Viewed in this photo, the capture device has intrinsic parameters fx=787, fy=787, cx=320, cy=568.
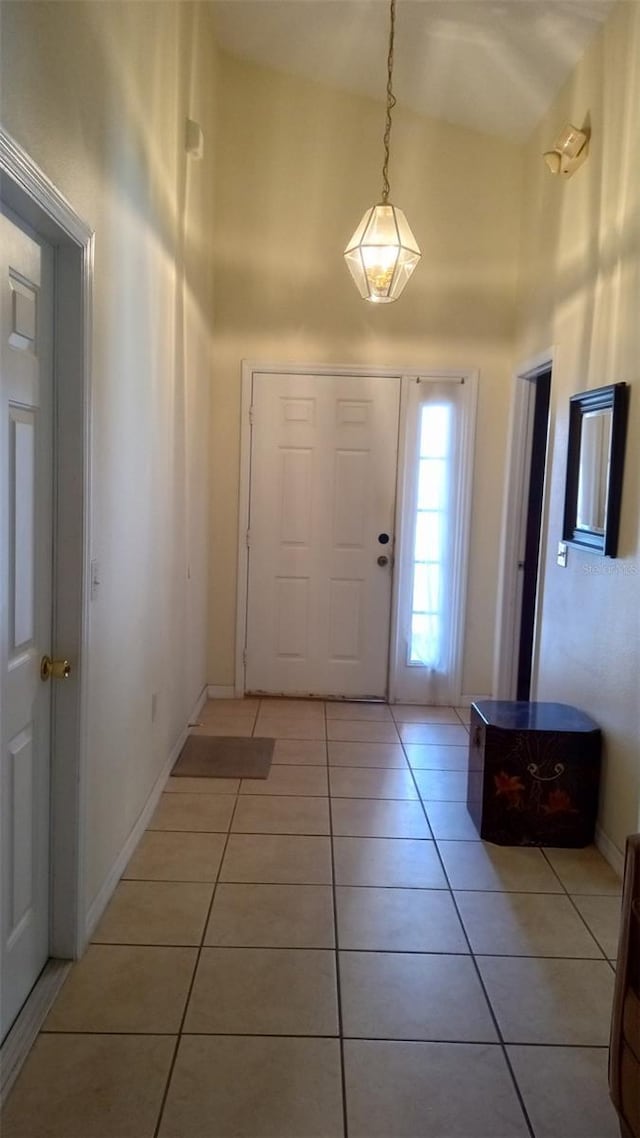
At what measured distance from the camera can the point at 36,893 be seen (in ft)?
6.82

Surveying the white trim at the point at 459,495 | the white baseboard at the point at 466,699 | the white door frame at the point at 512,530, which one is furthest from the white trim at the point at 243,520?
the white door frame at the point at 512,530

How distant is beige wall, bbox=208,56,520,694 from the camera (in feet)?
14.8

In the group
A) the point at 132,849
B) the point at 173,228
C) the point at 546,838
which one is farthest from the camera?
the point at 173,228

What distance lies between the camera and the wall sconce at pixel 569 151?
339cm

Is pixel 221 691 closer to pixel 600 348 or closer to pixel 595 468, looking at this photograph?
pixel 595 468

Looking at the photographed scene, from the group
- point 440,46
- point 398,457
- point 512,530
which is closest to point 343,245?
point 440,46

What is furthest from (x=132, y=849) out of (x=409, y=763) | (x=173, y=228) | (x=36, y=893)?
(x=173, y=228)

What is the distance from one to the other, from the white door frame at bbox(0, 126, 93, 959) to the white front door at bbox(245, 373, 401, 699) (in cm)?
266

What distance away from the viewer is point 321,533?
15.8 ft

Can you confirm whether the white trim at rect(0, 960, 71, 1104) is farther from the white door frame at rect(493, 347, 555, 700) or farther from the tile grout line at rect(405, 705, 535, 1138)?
the white door frame at rect(493, 347, 555, 700)

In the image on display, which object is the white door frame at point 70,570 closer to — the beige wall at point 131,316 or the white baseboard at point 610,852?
the beige wall at point 131,316

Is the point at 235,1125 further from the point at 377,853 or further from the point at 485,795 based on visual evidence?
the point at 485,795

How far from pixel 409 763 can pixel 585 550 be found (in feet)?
4.64

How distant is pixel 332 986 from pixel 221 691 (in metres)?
2.85
